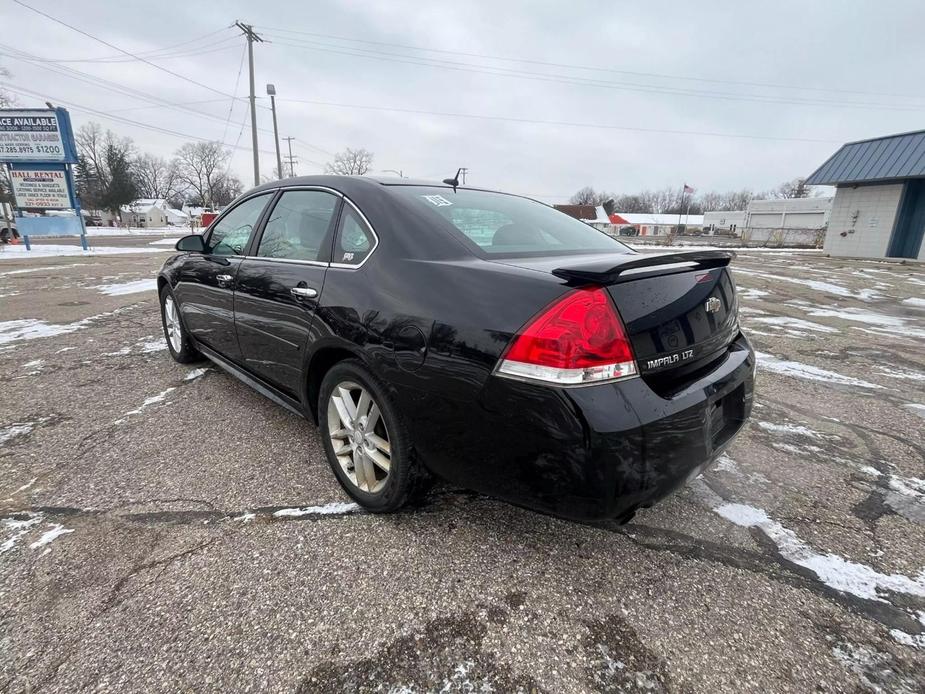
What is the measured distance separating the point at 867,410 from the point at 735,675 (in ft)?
10.0

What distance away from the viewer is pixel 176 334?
436 centimetres

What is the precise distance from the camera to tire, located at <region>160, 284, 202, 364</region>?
4.18 metres

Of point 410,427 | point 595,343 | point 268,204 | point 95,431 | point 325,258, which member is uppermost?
point 268,204

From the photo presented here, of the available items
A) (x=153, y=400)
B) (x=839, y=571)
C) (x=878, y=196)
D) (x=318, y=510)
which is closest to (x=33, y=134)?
(x=153, y=400)

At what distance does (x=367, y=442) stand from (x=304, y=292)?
0.82 metres

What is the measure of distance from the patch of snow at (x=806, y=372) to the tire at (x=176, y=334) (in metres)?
5.31

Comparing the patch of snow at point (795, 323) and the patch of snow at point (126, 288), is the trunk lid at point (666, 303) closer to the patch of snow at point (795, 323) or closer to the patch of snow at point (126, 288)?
the patch of snow at point (795, 323)

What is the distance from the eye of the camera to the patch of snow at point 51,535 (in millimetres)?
2037

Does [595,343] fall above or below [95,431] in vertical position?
above

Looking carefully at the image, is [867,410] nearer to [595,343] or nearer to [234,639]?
[595,343]

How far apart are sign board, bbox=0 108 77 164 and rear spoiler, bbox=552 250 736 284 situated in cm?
2191

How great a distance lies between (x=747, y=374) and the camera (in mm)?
2146

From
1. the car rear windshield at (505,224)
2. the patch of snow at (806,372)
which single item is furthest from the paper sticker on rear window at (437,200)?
the patch of snow at (806,372)

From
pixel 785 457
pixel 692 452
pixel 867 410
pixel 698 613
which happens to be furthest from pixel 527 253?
pixel 867 410
